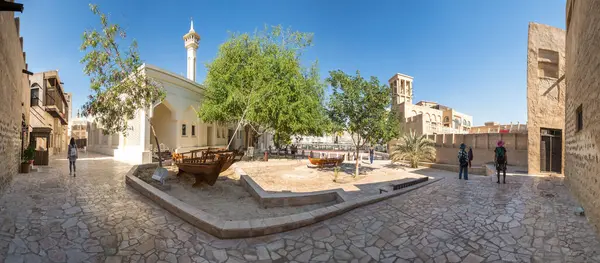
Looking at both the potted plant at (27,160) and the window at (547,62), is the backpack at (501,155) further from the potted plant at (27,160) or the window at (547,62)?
the potted plant at (27,160)

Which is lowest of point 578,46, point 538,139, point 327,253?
point 327,253

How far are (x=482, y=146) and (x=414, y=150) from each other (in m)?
4.64

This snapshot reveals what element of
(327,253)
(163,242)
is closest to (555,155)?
(327,253)

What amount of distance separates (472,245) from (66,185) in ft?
34.1

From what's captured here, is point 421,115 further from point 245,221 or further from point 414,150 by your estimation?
point 245,221

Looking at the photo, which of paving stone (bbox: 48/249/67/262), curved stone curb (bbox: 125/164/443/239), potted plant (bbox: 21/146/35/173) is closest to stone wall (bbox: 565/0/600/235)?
curved stone curb (bbox: 125/164/443/239)

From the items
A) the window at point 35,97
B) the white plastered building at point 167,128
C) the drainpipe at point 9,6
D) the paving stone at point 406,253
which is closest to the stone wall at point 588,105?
the paving stone at point 406,253

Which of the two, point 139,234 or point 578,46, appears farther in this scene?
point 578,46

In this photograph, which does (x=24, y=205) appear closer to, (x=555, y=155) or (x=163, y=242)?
(x=163, y=242)

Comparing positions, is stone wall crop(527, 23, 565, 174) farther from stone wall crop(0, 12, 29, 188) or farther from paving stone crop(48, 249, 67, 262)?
stone wall crop(0, 12, 29, 188)

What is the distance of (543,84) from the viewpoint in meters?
11.1

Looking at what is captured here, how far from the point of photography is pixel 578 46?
6258 mm

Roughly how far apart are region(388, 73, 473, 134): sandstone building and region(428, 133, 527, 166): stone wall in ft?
10.1

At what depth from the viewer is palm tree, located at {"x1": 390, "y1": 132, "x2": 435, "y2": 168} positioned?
18078 millimetres
